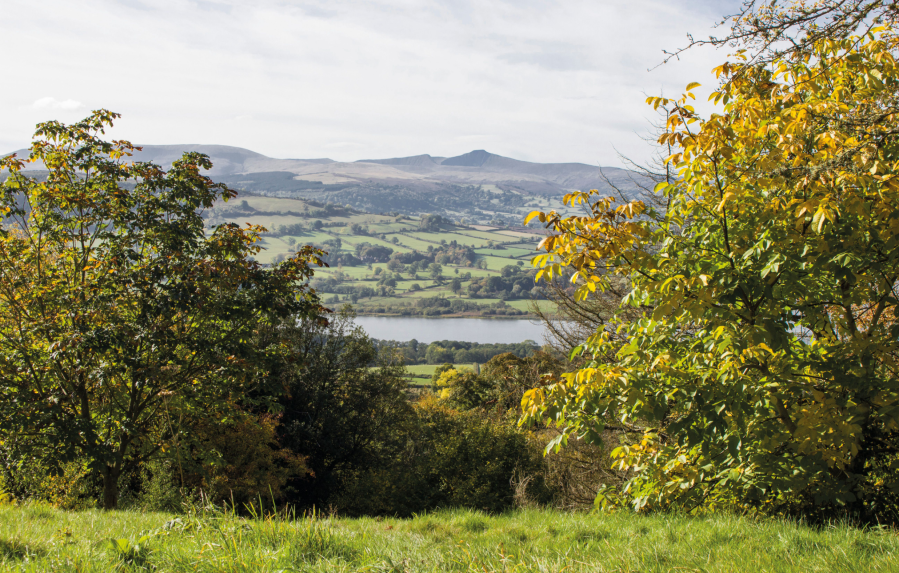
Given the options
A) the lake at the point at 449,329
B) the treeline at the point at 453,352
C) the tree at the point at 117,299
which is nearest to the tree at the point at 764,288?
the tree at the point at 117,299

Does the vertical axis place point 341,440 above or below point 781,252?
below

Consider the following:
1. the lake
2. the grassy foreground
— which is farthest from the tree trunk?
the lake

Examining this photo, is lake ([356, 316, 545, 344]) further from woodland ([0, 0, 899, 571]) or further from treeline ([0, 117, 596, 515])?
woodland ([0, 0, 899, 571])

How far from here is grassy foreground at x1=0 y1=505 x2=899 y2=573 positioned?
3.07 meters

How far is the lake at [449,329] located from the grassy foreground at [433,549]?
9234 centimetres

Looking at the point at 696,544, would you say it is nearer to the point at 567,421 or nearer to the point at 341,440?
the point at 567,421

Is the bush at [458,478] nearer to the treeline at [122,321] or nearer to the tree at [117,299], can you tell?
the treeline at [122,321]

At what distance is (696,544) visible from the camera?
12.5 feet

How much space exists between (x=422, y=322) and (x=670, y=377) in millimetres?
116675

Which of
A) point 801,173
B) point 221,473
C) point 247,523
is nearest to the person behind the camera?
point 247,523

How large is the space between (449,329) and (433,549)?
10843 cm

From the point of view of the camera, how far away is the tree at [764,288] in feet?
12.8

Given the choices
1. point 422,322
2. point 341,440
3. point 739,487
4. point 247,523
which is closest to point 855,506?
point 739,487

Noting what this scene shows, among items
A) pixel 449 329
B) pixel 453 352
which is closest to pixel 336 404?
pixel 453 352
